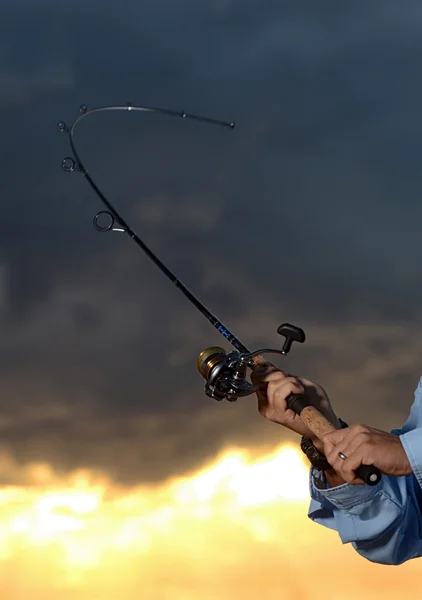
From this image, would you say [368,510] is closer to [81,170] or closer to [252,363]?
[252,363]

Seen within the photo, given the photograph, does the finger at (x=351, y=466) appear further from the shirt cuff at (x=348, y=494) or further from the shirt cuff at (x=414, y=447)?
the shirt cuff at (x=348, y=494)

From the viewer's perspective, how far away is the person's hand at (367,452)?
2984 millimetres

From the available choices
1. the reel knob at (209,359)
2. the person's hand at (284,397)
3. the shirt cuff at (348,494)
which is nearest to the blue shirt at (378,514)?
the shirt cuff at (348,494)

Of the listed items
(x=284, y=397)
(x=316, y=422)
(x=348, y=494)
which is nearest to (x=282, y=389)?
(x=284, y=397)

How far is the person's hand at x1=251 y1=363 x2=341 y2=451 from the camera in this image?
3570 mm

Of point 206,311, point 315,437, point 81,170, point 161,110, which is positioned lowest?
point 315,437

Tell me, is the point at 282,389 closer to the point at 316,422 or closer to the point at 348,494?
the point at 316,422

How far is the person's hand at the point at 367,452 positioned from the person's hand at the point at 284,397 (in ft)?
1.72

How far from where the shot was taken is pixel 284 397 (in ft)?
11.6

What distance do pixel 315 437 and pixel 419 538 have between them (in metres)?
0.71

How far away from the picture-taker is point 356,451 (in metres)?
2.99

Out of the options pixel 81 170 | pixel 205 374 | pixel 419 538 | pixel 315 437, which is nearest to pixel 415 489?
pixel 419 538

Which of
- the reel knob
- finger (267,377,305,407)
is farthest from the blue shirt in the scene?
the reel knob

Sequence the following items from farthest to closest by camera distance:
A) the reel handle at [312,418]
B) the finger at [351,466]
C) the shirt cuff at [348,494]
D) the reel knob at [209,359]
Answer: the reel knob at [209,359] < the shirt cuff at [348,494] < the reel handle at [312,418] < the finger at [351,466]
